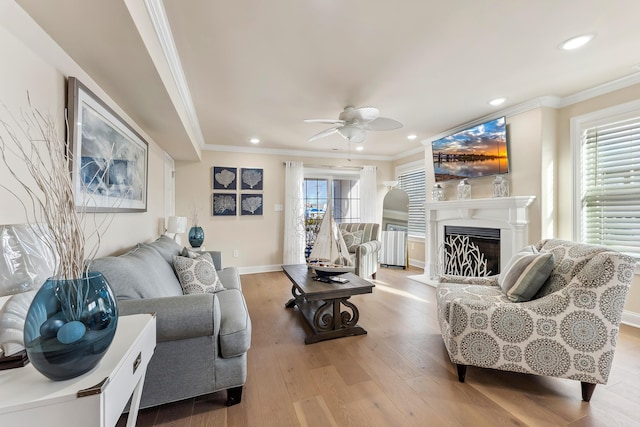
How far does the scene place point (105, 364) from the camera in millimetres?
840

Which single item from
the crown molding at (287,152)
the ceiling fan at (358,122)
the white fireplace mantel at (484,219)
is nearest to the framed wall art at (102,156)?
the ceiling fan at (358,122)

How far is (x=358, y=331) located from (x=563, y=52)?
9.29 feet

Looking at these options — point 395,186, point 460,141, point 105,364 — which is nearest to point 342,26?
point 105,364

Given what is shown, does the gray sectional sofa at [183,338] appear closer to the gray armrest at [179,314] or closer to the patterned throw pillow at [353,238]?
the gray armrest at [179,314]

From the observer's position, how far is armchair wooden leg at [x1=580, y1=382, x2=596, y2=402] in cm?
155

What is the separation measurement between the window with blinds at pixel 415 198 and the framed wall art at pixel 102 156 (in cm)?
452

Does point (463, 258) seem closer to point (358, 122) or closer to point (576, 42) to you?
point (358, 122)

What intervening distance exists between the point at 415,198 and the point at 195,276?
436 centimetres

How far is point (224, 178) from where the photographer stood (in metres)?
4.75

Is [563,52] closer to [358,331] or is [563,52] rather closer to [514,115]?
[514,115]

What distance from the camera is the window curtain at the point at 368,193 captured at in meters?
5.60

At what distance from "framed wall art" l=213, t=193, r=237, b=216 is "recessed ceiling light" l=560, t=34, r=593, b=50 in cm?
449

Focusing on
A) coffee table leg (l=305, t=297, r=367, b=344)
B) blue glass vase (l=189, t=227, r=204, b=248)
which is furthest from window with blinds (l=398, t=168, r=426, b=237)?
blue glass vase (l=189, t=227, r=204, b=248)

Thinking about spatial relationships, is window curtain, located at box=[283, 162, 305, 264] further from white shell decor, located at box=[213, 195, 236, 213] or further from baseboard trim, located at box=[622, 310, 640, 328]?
baseboard trim, located at box=[622, 310, 640, 328]
